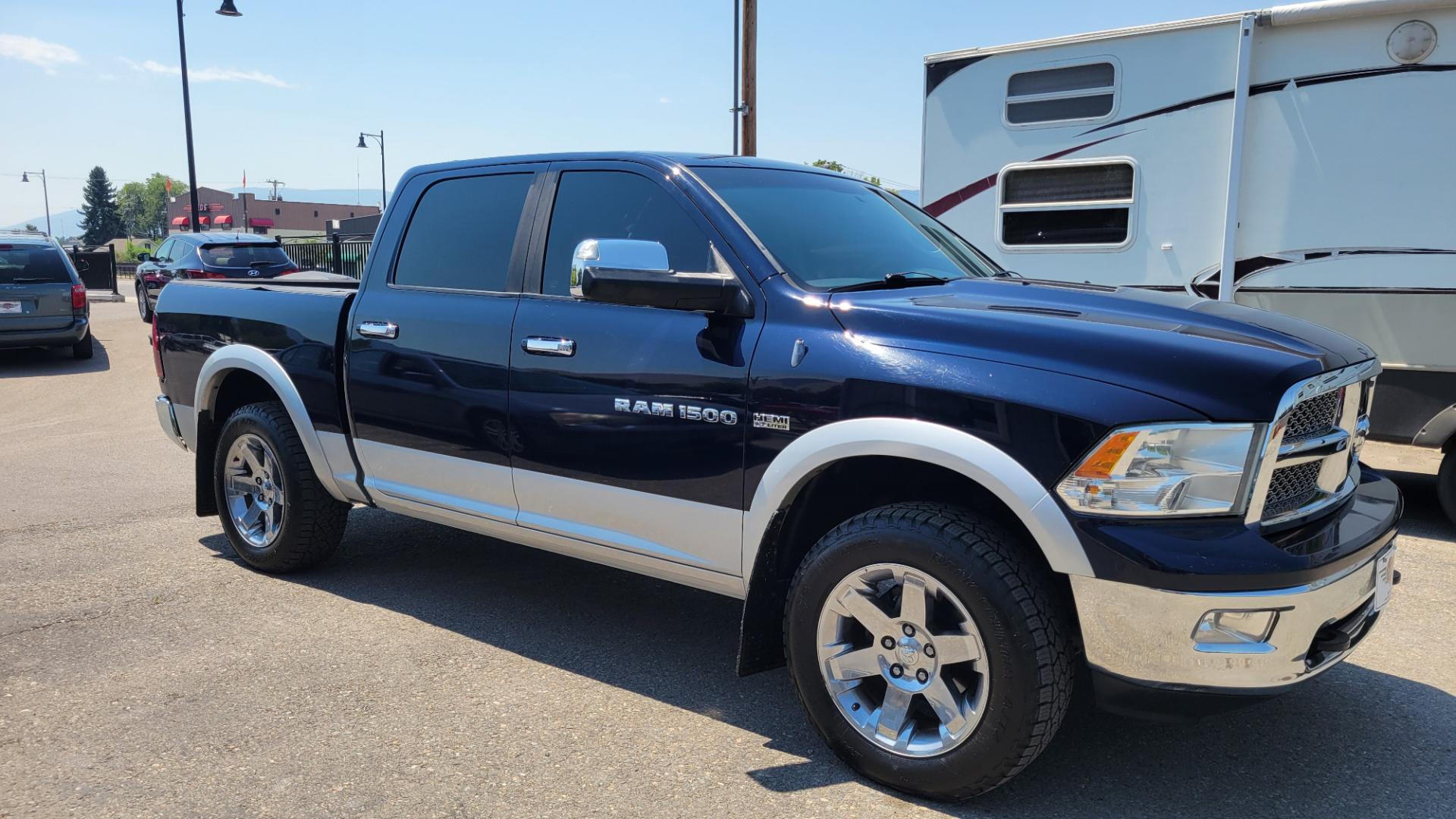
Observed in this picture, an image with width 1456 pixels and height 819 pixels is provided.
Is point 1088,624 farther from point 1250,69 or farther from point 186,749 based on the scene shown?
point 1250,69

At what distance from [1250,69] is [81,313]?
13635mm

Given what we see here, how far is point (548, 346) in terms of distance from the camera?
13.0ft

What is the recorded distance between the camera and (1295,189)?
6547 mm

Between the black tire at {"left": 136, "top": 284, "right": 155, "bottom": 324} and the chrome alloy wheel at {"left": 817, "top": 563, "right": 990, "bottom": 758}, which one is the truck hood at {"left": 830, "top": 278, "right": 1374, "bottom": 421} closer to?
the chrome alloy wheel at {"left": 817, "top": 563, "right": 990, "bottom": 758}

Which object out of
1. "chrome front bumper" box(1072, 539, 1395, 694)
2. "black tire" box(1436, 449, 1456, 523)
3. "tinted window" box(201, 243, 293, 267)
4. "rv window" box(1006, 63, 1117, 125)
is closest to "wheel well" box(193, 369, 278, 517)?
"chrome front bumper" box(1072, 539, 1395, 694)

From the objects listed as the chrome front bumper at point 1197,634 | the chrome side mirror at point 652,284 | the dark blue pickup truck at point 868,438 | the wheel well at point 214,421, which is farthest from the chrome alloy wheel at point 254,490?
the chrome front bumper at point 1197,634

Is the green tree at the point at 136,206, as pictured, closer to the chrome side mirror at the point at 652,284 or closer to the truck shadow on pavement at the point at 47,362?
the truck shadow on pavement at the point at 47,362

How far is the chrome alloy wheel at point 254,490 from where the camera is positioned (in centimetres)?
521

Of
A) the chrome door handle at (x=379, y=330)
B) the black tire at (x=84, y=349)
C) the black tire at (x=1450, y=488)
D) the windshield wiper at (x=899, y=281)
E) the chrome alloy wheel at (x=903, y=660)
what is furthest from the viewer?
the black tire at (x=84, y=349)

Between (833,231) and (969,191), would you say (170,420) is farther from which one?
(969,191)

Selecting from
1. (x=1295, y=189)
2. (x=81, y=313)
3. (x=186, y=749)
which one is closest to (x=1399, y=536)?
(x=1295, y=189)

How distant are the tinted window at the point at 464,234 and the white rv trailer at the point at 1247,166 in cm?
419

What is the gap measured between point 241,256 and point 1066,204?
47.4 feet

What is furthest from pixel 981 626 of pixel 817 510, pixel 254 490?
pixel 254 490
